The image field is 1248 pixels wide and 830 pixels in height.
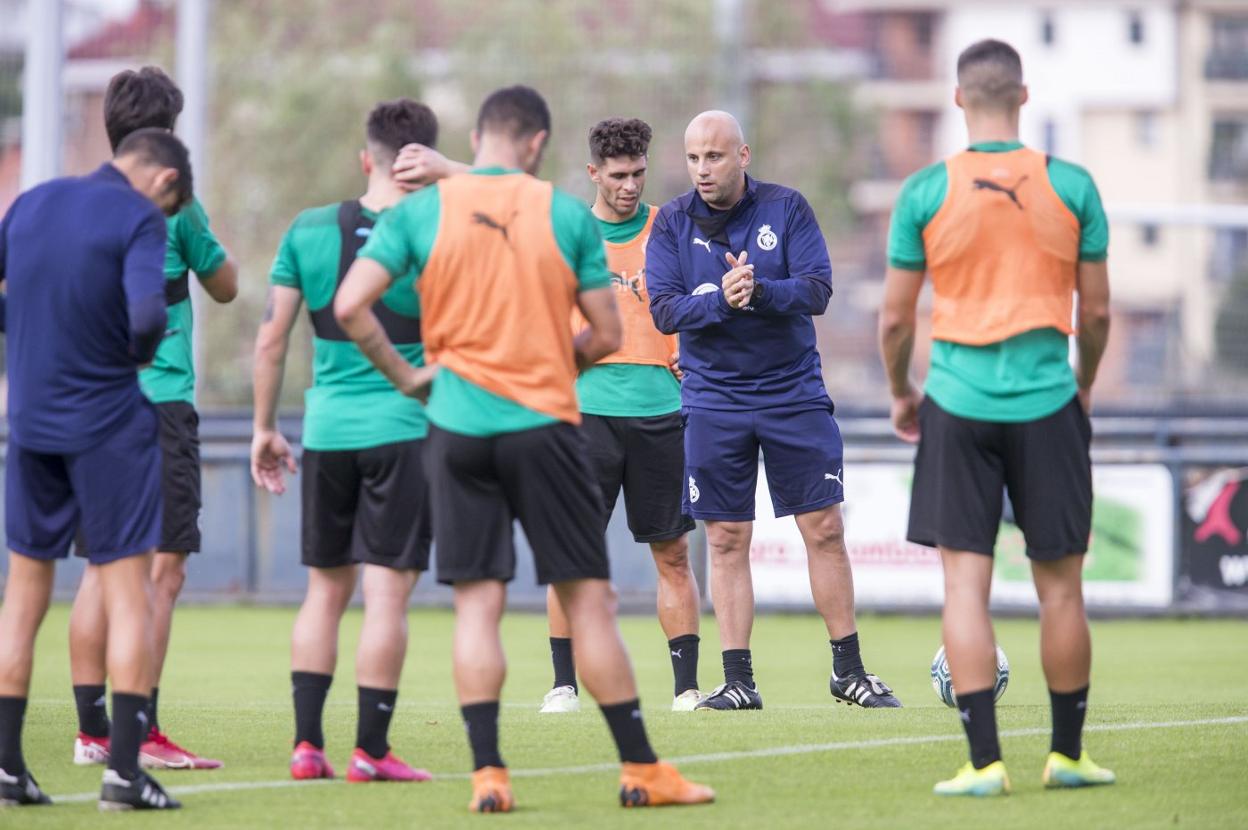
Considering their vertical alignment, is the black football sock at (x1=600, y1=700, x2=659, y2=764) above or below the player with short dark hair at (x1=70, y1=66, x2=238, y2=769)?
below

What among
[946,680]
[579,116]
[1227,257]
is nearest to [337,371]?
[946,680]

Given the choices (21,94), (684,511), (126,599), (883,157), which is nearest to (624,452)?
(684,511)

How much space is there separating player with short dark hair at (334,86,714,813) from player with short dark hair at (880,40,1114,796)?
40.7 inches

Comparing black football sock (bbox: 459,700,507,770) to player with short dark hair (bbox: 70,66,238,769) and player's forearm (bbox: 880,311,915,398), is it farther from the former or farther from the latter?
player's forearm (bbox: 880,311,915,398)

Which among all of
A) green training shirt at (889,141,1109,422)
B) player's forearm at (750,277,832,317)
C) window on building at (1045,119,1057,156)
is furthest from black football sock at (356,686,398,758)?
window on building at (1045,119,1057,156)

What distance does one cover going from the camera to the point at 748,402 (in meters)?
9.38

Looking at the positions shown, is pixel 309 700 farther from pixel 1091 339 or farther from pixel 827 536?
pixel 827 536

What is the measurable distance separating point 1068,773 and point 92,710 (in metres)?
3.60

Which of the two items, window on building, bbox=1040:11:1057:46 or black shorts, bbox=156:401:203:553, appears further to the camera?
window on building, bbox=1040:11:1057:46

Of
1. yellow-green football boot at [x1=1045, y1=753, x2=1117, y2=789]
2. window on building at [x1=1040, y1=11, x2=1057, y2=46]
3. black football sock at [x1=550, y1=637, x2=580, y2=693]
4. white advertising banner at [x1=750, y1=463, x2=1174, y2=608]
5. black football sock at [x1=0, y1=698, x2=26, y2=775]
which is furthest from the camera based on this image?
window on building at [x1=1040, y1=11, x2=1057, y2=46]

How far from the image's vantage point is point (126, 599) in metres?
6.57

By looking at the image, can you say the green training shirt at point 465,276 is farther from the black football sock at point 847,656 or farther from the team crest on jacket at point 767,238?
the black football sock at point 847,656

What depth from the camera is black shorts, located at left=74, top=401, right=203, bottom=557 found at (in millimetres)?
7602

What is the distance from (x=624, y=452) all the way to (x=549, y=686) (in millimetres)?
3422
